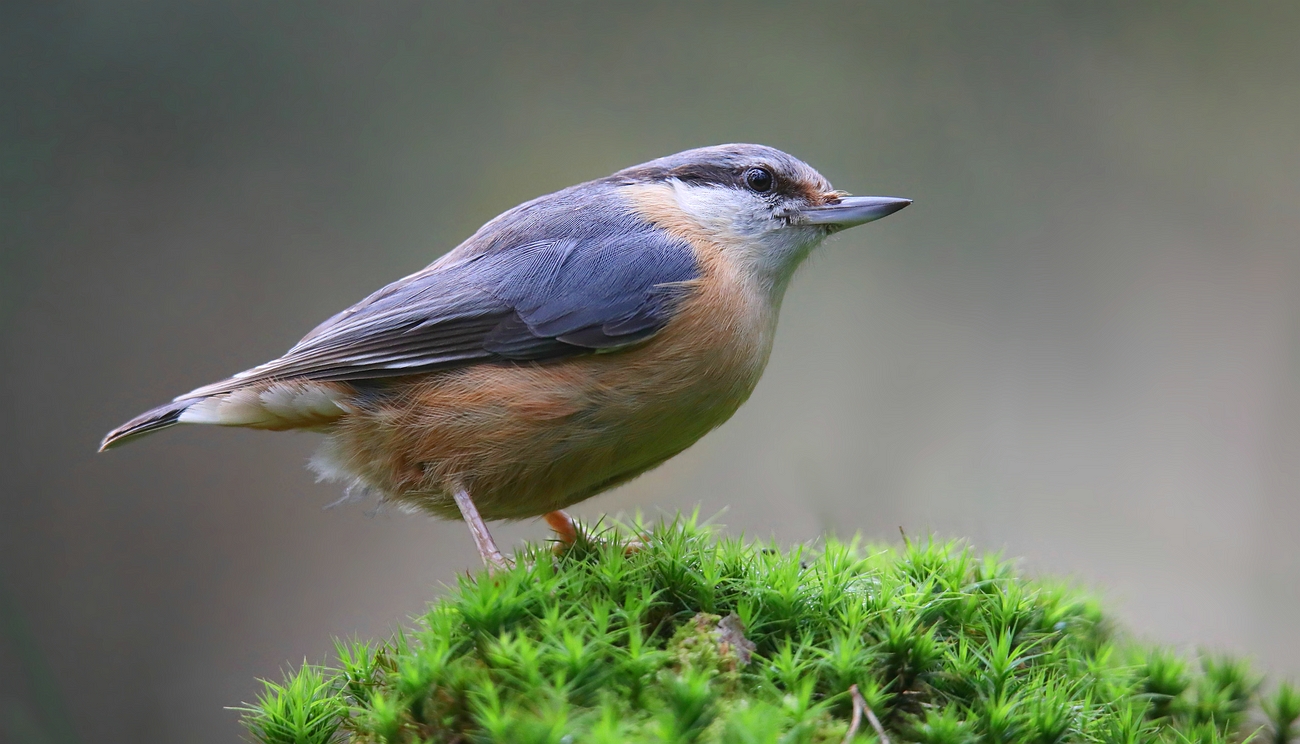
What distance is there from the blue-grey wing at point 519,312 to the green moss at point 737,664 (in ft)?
2.05

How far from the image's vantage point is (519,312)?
2.78m

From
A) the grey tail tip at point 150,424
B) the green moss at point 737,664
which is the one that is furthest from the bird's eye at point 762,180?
the grey tail tip at point 150,424

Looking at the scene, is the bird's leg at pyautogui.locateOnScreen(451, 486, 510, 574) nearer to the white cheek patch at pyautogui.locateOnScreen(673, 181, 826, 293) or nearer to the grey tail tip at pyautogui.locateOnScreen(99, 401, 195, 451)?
the grey tail tip at pyautogui.locateOnScreen(99, 401, 195, 451)

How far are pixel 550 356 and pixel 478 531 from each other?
542 millimetres

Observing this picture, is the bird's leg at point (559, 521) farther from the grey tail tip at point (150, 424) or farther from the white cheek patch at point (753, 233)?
the grey tail tip at point (150, 424)

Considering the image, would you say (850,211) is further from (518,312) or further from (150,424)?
(150,424)

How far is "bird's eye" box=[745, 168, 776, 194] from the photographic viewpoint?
316cm

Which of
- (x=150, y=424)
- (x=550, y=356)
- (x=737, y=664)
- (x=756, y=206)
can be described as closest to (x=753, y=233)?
(x=756, y=206)

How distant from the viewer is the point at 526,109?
5438 mm

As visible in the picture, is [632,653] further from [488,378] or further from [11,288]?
[11,288]

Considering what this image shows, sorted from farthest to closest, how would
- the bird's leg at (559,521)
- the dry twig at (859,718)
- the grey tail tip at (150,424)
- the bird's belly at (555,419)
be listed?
the bird's leg at (559,521), the grey tail tip at (150,424), the bird's belly at (555,419), the dry twig at (859,718)

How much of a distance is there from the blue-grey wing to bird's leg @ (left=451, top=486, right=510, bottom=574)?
0.39 meters

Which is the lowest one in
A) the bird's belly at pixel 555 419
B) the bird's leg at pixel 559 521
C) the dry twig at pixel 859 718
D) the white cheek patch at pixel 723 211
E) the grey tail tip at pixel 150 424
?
the dry twig at pixel 859 718

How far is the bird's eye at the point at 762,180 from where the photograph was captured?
316cm
